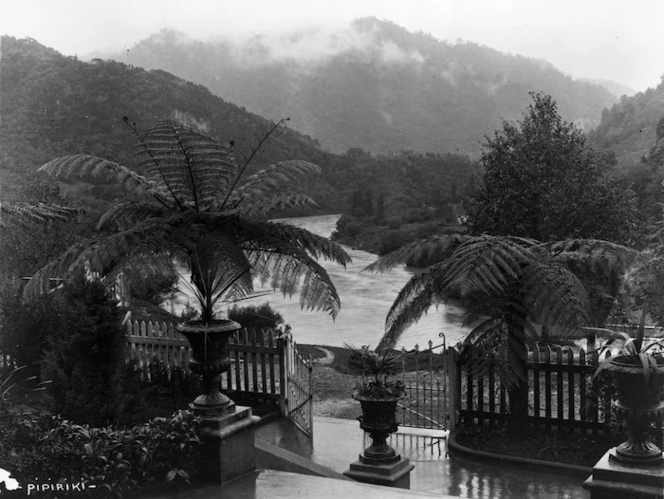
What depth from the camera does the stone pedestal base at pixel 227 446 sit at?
516 cm

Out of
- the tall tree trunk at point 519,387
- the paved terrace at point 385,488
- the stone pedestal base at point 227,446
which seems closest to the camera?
the paved terrace at point 385,488

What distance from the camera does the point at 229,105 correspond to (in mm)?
30641

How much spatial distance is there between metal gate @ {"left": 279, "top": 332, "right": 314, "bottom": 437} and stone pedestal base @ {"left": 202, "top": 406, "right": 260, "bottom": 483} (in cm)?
274

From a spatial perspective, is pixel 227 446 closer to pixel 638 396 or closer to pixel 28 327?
pixel 638 396

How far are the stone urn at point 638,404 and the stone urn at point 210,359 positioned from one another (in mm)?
2868

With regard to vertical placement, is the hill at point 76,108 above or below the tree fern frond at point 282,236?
above

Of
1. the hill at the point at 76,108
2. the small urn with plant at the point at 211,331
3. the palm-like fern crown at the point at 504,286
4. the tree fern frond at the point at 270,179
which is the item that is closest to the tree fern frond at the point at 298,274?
the small urn with plant at the point at 211,331

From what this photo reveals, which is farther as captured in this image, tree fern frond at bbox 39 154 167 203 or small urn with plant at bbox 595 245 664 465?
tree fern frond at bbox 39 154 167 203

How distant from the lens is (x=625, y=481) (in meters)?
4.50

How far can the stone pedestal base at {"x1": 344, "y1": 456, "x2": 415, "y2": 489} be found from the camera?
21.1 feet

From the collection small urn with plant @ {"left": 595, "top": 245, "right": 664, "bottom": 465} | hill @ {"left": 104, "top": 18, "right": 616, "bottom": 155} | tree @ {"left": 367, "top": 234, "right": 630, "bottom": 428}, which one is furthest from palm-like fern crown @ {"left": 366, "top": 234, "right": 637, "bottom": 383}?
hill @ {"left": 104, "top": 18, "right": 616, "bottom": 155}

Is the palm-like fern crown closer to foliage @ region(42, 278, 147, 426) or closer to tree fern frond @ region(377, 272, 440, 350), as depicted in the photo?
tree fern frond @ region(377, 272, 440, 350)

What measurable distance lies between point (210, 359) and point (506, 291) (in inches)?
132

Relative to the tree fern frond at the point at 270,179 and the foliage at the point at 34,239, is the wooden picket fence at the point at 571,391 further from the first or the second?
the foliage at the point at 34,239
